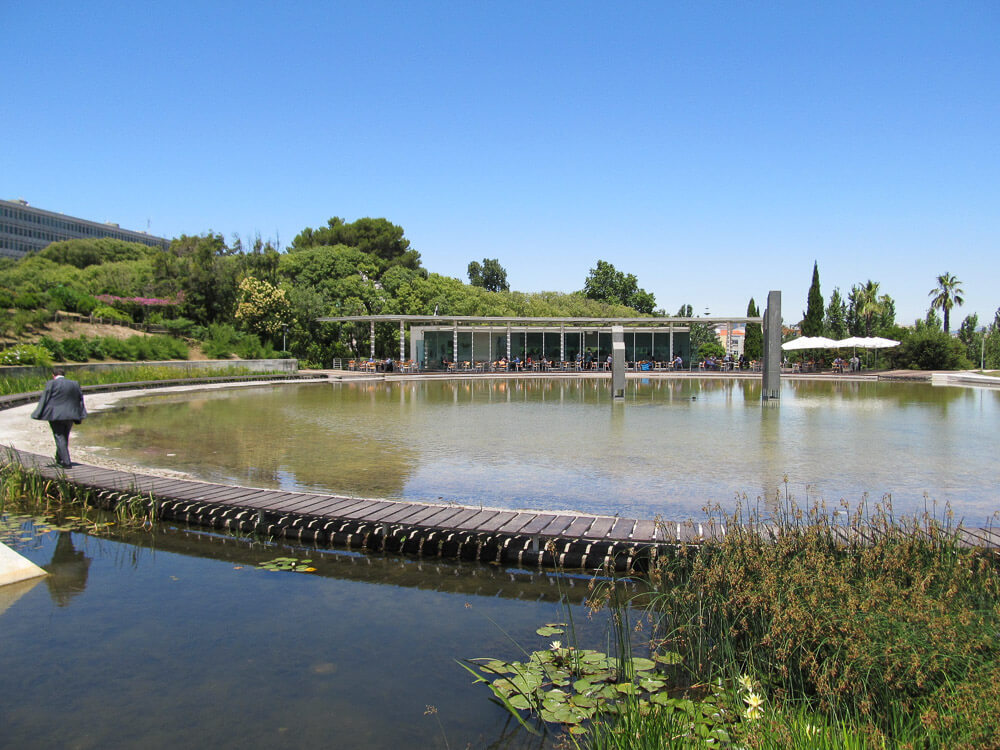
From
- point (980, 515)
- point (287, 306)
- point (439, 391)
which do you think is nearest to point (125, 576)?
point (980, 515)

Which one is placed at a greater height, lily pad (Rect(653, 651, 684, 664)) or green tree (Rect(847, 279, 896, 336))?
green tree (Rect(847, 279, 896, 336))

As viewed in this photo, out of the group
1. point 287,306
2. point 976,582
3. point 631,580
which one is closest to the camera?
point 976,582

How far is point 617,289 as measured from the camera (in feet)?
247

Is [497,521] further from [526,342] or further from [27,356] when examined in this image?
[526,342]

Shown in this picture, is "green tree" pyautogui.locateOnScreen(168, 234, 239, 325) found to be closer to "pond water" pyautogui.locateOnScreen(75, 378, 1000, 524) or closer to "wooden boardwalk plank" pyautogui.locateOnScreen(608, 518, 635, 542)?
"pond water" pyautogui.locateOnScreen(75, 378, 1000, 524)

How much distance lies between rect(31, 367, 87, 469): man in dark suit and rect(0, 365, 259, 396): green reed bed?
11419mm

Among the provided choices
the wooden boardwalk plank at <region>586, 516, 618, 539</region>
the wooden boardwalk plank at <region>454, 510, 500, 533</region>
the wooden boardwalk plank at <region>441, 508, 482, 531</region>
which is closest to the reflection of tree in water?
the wooden boardwalk plank at <region>441, 508, 482, 531</region>

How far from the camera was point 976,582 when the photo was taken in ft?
13.4

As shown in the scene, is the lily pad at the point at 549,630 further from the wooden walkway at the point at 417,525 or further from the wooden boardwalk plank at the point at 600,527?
the wooden boardwalk plank at the point at 600,527

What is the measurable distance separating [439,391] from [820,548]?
70.8ft

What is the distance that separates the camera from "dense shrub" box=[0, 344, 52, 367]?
69.2 ft

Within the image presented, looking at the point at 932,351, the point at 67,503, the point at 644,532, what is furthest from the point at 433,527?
the point at 932,351

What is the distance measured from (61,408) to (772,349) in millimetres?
19268

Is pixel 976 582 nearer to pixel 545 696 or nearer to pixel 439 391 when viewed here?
pixel 545 696
